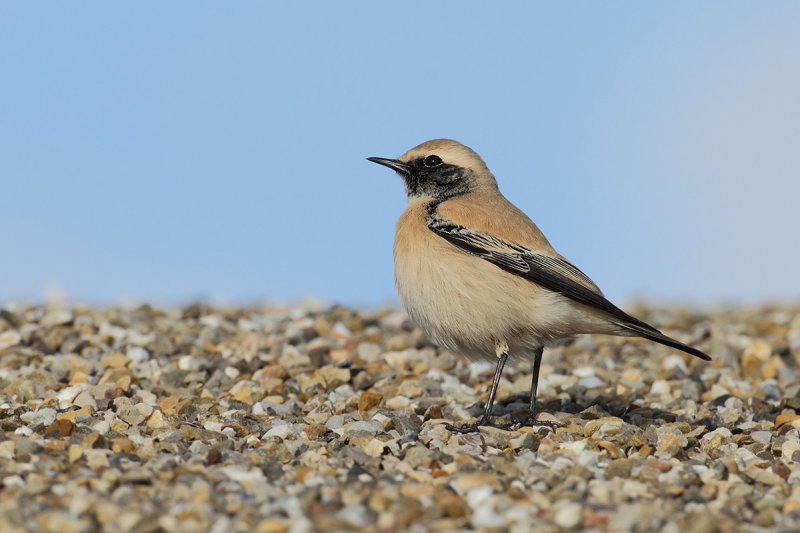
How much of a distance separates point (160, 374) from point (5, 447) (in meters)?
3.14

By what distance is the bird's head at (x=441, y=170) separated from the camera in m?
9.41

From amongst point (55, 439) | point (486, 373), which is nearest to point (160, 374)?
point (55, 439)

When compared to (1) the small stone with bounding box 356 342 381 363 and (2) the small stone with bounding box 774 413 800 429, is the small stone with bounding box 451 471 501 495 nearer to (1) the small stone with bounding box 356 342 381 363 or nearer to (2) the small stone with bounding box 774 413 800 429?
(2) the small stone with bounding box 774 413 800 429

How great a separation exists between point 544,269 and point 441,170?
1852mm

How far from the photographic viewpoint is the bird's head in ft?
30.9

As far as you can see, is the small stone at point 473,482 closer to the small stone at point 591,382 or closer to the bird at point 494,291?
the bird at point 494,291

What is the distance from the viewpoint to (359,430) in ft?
25.0

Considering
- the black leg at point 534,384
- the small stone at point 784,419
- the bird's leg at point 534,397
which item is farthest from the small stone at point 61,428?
the small stone at point 784,419

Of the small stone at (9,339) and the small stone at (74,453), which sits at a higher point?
the small stone at (74,453)

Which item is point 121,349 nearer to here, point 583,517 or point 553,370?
point 553,370

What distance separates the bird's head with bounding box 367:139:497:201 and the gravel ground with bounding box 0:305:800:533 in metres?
2.05

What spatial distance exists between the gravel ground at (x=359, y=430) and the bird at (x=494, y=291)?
30.8 inches

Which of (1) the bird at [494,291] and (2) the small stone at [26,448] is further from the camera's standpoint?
(1) the bird at [494,291]

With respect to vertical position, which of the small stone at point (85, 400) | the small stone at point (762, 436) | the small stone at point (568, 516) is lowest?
the small stone at point (85, 400)
